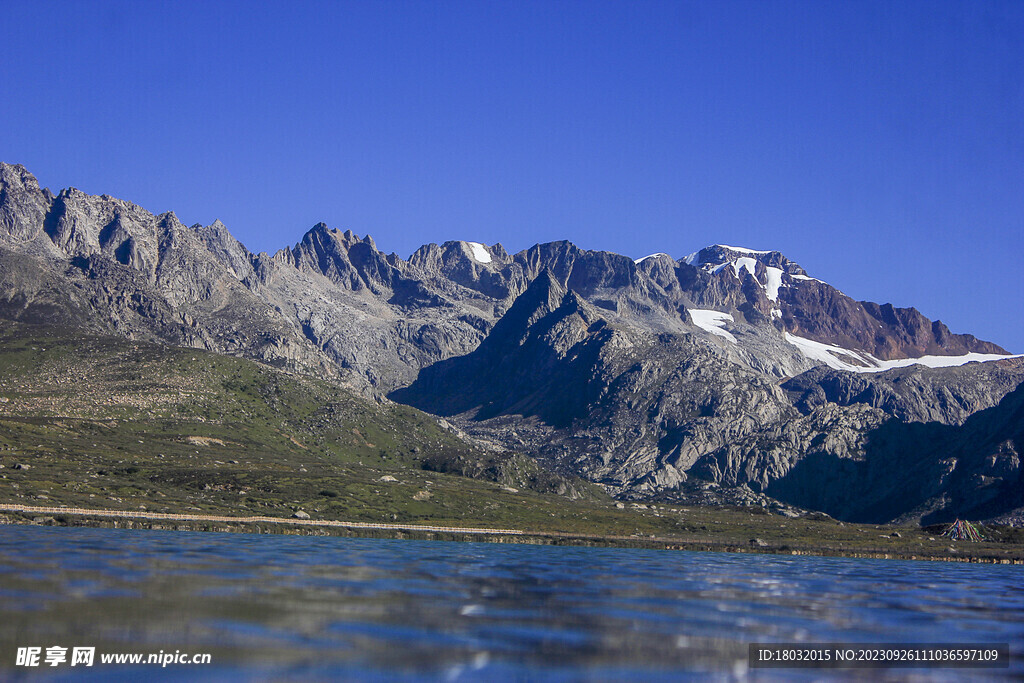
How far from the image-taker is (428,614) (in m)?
55.9

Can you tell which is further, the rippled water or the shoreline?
the shoreline

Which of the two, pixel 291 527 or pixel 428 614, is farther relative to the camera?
pixel 291 527

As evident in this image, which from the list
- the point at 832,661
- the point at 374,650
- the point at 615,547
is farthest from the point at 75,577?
the point at 615,547

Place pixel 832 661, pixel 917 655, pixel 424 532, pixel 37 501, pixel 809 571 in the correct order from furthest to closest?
pixel 424 532
pixel 37 501
pixel 809 571
pixel 917 655
pixel 832 661

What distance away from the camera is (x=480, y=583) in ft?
260

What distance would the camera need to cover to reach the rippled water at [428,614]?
136 ft

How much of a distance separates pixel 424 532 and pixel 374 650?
143m

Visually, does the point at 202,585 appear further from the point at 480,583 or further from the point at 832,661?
the point at 832,661

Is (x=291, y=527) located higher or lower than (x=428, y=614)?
lower

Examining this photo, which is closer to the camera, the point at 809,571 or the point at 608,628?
the point at 608,628

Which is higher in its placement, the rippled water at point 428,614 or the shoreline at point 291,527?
the rippled water at point 428,614

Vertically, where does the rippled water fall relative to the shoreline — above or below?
above

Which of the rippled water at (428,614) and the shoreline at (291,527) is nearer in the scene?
the rippled water at (428,614)

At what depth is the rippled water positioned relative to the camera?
4138 cm
